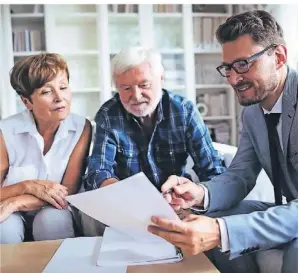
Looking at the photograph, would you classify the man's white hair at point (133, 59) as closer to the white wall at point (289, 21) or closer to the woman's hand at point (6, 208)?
the white wall at point (289, 21)

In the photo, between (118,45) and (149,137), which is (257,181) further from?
(118,45)

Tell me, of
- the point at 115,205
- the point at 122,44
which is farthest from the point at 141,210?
the point at 122,44

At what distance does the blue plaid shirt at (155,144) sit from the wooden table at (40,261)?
5.7 inches

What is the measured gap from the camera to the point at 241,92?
0.64m

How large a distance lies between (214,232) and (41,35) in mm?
451

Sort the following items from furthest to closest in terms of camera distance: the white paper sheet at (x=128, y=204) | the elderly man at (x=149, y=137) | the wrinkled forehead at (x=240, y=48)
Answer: the elderly man at (x=149, y=137) < the wrinkled forehead at (x=240, y=48) < the white paper sheet at (x=128, y=204)

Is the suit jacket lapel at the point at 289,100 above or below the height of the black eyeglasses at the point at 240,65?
below

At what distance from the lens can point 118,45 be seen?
0.70m

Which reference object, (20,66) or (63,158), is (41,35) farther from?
(63,158)

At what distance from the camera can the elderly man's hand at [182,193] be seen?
0.65m

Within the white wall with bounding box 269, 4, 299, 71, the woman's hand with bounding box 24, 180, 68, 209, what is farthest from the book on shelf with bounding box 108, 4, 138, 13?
the woman's hand with bounding box 24, 180, 68, 209

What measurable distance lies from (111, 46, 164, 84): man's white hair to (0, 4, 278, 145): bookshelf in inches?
0.6

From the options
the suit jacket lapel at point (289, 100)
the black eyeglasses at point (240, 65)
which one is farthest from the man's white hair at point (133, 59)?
the suit jacket lapel at point (289, 100)

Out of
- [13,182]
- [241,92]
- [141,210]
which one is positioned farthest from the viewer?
[13,182]
